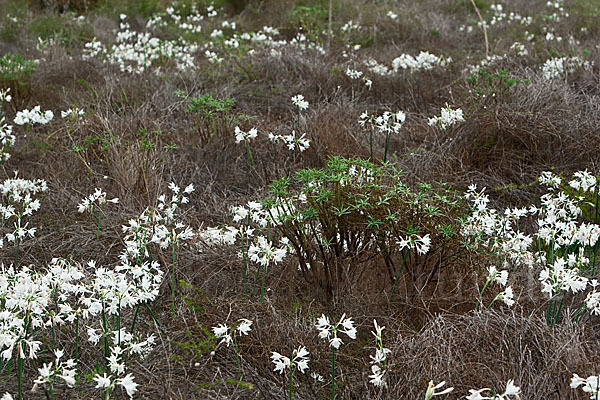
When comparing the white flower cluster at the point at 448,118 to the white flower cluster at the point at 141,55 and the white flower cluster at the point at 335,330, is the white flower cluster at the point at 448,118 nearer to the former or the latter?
the white flower cluster at the point at 335,330

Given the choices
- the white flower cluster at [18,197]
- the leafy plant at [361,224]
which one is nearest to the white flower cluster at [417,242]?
the leafy plant at [361,224]

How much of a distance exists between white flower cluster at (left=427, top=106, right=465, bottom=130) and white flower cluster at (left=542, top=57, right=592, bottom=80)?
1785mm

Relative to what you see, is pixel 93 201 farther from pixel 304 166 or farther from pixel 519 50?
pixel 519 50

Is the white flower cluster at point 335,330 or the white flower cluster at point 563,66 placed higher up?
the white flower cluster at point 563,66

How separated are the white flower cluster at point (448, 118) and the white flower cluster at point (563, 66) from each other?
1.79 meters

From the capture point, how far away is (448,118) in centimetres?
522

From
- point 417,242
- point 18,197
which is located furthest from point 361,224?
point 18,197

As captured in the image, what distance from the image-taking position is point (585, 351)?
2.88m

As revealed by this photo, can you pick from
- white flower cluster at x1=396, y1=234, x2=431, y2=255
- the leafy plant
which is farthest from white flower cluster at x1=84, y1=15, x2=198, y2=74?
white flower cluster at x1=396, y1=234, x2=431, y2=255

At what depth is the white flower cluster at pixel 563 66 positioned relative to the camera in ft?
21.9

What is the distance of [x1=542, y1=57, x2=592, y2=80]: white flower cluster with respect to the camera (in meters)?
6.69

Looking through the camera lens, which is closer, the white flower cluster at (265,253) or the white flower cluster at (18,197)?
the white flower cluster at (265,253)

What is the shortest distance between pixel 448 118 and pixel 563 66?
2589 mm

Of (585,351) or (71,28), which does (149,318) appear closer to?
(585,351)
